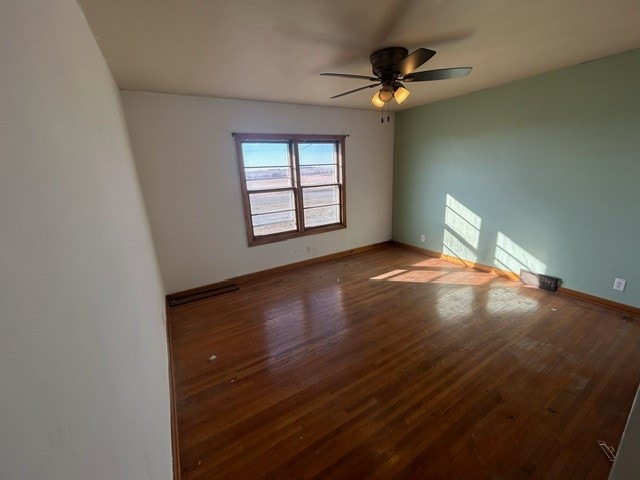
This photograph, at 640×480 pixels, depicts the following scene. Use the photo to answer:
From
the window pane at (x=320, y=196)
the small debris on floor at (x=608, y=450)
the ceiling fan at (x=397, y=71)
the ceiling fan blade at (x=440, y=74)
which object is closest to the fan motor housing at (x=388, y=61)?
the ceiling fan at (x=397, y=71)

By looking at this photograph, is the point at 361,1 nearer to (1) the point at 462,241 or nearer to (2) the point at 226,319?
(2) the point at 226,319

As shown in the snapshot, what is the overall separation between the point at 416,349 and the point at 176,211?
10.1 feet

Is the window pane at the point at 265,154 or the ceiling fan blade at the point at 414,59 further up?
the ceiling fan blade at the point at 414,59

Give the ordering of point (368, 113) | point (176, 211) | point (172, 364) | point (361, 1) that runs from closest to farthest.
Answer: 1. point (361, 1)
2. point (172, 364)
3. point (176, 211)
4. point (368, 113)

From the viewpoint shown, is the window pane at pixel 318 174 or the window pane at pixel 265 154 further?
the window pane at pixel 318 174

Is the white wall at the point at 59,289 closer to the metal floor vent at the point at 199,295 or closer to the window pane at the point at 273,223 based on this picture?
the metal floor vent at the point at 199,295

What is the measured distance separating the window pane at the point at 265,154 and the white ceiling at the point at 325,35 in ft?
2.94

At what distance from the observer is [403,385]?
1.91 meters

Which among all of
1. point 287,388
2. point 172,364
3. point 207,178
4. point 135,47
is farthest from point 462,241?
point 135,47

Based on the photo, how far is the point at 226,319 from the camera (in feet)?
9.45

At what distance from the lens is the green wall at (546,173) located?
2.57 m

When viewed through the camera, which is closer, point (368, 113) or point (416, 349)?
point (416, 349)

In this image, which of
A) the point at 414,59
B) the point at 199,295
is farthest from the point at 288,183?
the point at 414,59

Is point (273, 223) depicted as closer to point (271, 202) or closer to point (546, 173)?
point (271, 202)
